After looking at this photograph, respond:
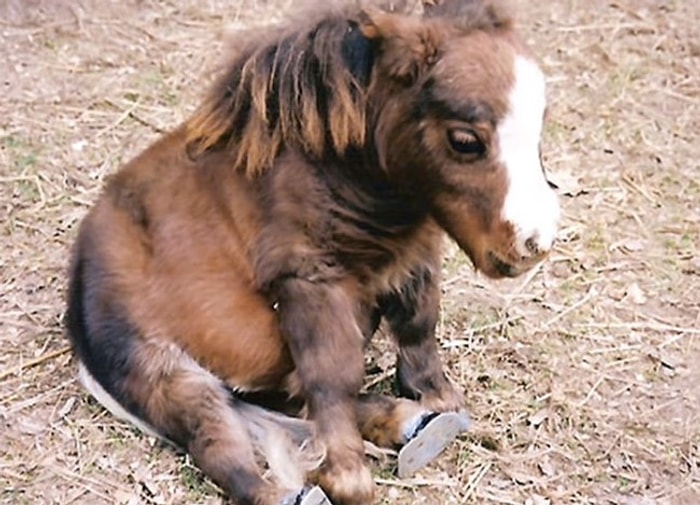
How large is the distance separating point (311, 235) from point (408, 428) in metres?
0.49

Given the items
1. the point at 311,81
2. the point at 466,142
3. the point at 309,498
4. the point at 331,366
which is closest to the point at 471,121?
the point at 466,142

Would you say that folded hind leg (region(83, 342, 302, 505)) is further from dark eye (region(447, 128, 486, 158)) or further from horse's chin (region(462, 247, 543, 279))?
dark eye (region(447, 128, 486, 158))

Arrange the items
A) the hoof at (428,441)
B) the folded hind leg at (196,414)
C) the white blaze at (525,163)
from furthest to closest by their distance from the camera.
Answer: the hoof at (428,441)
the folded hind leg at (196,414)
the white blaze at (525,163)

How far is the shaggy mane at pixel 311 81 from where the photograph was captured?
2.49 meters

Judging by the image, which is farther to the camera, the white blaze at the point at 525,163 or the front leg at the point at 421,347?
the front leg at the point at 421,347

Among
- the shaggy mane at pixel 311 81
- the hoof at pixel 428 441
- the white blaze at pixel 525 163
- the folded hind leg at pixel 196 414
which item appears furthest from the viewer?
the hoof at pixel 428 441

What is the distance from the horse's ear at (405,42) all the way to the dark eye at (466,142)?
126 mm

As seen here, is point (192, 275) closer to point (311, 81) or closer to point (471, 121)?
point (311, 81)

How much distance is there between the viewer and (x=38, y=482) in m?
2.74

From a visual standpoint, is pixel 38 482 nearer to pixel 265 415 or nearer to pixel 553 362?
pixel 265 415

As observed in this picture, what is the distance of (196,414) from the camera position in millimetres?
2652

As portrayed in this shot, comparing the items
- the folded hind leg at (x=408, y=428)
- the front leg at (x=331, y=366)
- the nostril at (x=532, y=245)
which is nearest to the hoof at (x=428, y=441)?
the folded hind leg at (x=408, y=428)

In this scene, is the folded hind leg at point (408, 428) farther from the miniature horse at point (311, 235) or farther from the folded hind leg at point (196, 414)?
the folded hind leg at point (196, 414)

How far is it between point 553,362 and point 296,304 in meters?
0.81
